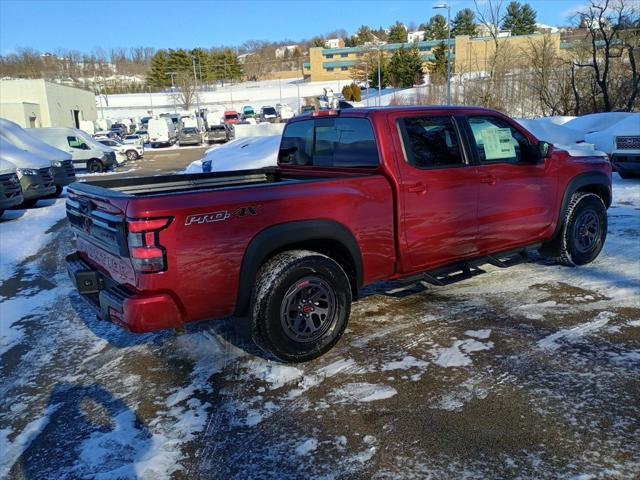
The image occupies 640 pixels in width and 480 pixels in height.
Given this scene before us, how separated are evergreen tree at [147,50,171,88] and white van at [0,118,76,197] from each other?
323ft

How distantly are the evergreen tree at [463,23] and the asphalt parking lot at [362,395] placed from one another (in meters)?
109

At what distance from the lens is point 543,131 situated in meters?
17.0

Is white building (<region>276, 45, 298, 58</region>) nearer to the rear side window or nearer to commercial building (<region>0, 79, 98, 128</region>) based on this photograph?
commercial building (<region>0, 79, 98, 128</region>)

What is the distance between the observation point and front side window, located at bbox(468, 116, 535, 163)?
17.0 feet

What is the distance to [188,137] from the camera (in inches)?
1836

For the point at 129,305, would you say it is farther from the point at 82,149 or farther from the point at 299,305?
the point at 82,149

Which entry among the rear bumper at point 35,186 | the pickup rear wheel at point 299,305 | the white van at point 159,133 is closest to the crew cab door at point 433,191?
the pickup rear wheel at point 299,305

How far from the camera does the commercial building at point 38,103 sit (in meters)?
41.6

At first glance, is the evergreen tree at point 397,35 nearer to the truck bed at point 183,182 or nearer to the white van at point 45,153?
the white van at point 45,153

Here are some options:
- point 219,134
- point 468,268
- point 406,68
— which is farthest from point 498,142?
point 406,68

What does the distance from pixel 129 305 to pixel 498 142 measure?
384 centimetres

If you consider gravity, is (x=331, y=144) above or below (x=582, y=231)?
above

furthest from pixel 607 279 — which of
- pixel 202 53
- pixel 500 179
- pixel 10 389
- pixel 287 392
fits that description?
pixel 202 53

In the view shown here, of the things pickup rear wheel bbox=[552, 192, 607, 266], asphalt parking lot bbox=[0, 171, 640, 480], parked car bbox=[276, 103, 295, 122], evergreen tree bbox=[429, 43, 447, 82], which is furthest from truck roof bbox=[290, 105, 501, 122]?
evergreen tree bbox=[429, 43, 447, 82]
